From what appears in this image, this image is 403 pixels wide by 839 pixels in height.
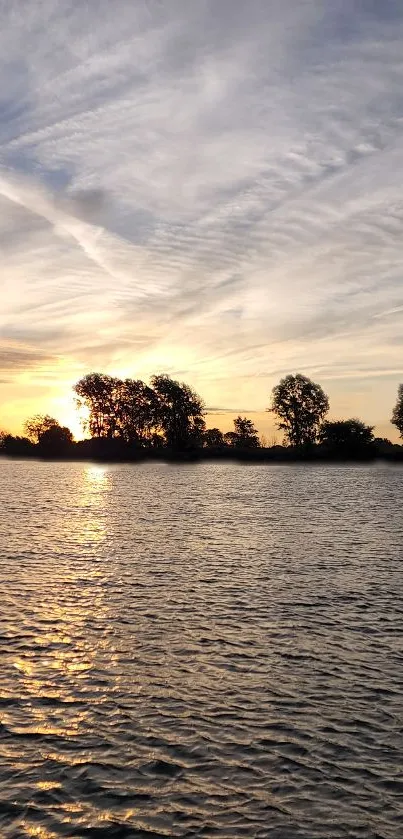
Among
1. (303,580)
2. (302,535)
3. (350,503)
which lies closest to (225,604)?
(303,580)

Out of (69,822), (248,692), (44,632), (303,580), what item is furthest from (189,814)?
(303,580)

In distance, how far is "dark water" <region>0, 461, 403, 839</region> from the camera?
14.0 m

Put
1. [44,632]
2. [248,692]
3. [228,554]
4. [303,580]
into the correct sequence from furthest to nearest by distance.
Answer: [228,554]
[303,580]
[44,632]
[248,692]

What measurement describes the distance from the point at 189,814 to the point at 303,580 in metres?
24.2

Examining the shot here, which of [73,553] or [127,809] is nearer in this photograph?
[127,809]

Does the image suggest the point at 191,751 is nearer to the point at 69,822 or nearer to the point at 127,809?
the point at 127,809

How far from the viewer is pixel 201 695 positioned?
20.2 m

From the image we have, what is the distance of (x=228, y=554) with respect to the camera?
4641 centimetres

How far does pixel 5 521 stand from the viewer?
65000 millimetres

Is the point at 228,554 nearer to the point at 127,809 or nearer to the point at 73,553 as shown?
the point at 73,553

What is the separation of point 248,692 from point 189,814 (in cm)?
680

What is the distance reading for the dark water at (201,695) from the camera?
14.0 m

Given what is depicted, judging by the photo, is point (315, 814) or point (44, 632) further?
point (44, 632)

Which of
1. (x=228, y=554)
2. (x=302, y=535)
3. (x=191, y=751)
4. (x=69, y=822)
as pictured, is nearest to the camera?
(x=69, y=822)
